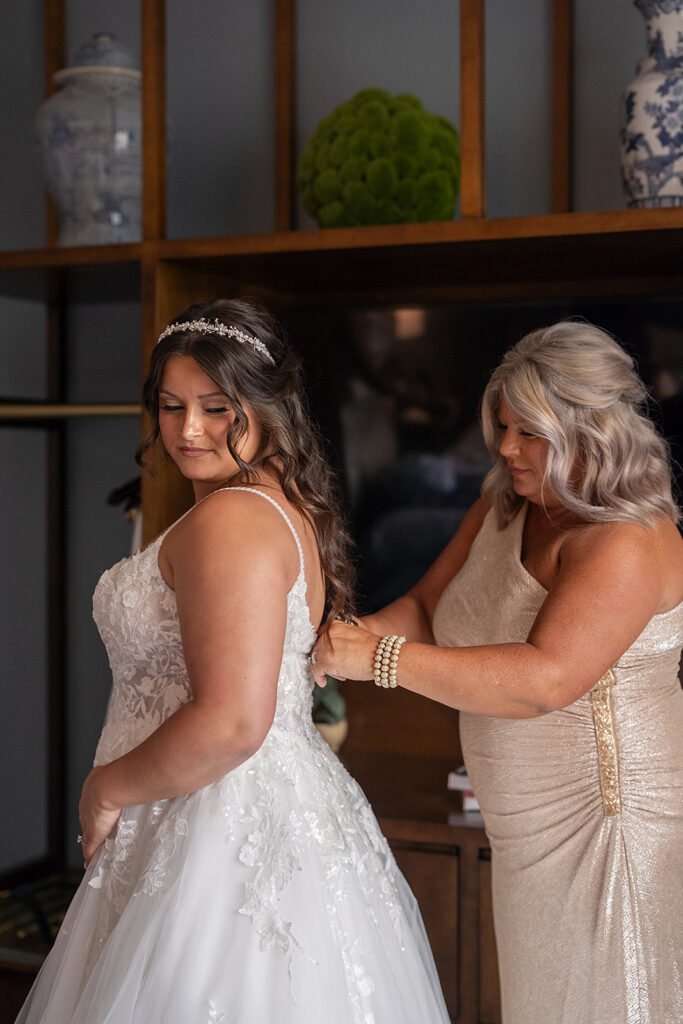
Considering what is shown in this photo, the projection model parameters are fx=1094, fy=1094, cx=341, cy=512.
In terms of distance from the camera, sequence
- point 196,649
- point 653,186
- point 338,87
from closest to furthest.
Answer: point 196,649, point 653,186, point 338,87

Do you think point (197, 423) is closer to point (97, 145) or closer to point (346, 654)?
point (346, 654)

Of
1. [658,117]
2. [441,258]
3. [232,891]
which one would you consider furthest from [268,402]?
[658,117]

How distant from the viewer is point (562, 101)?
2.55m

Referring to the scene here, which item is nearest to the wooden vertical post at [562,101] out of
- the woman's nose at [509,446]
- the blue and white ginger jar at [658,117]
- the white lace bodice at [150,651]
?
the blue and white ginger jar at [658,117]

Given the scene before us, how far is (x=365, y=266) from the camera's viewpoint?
240 cm

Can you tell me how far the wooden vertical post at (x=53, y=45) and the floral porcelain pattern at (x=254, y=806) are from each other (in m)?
1.78

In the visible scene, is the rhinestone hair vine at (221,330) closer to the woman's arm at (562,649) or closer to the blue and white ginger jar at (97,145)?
the woman's arm at (562,649)

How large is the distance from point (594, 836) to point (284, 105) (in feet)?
6.44

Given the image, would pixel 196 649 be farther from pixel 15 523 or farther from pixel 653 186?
pixel 15 523

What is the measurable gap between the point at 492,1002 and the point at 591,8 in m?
2.23

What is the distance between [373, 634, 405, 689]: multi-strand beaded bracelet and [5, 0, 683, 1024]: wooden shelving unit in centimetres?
87

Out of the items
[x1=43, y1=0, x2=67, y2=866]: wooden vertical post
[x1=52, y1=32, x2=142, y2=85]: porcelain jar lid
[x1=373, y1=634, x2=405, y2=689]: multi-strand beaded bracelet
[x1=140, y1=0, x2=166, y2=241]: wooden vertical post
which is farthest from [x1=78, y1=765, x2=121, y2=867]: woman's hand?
[x1=52, y1=32, x2=142, y2=85]: porcelain jar lid

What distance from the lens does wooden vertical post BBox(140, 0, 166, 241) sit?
92.9 inches

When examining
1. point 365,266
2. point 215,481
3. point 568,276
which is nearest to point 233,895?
point 215,481
